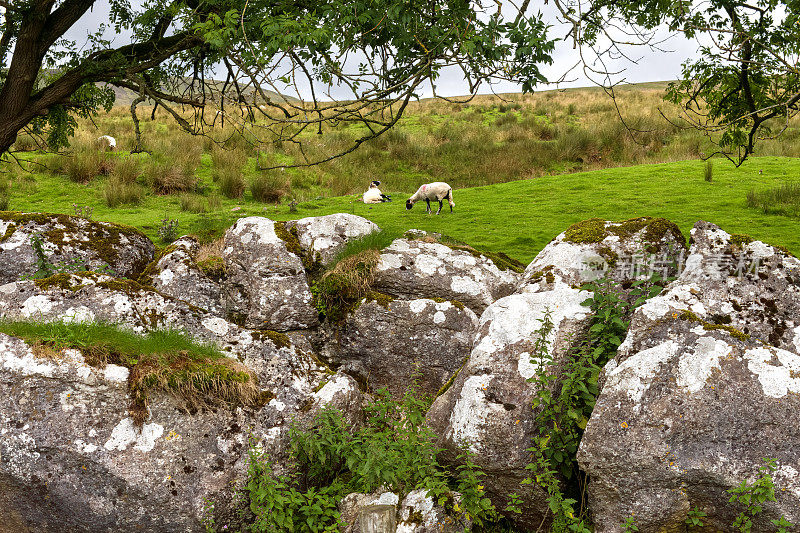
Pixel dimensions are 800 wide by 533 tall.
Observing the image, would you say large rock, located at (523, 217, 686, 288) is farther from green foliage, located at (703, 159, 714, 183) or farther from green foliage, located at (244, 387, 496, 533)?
green foliage, located at (703, 159, 714, 183)

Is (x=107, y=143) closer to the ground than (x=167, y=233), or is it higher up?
higher up

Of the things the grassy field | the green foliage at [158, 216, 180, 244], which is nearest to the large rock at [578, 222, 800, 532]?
the grassy field

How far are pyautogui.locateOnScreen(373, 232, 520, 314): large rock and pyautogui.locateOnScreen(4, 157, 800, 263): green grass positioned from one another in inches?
87.8

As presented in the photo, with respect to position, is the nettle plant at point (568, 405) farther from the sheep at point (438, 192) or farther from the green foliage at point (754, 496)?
the sheep at point (438, 192)

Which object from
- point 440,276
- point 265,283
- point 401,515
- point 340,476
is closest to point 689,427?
point 401,515

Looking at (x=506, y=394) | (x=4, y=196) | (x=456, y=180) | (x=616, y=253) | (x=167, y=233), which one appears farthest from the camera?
(x=456, y=180)

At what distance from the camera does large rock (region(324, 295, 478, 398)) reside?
7785 mm

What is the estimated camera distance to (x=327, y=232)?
9.44 metres

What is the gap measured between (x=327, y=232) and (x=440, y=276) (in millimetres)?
2118

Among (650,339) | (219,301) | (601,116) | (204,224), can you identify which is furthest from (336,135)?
(650,339)

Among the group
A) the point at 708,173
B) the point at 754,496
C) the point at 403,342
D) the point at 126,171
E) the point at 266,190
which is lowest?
the point at 754,496

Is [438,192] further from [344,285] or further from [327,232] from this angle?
[344,285]

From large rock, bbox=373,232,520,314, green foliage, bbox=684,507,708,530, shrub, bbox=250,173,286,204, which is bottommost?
green foliage, bbox=684,507,708,530

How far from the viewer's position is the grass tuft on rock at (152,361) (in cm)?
546
